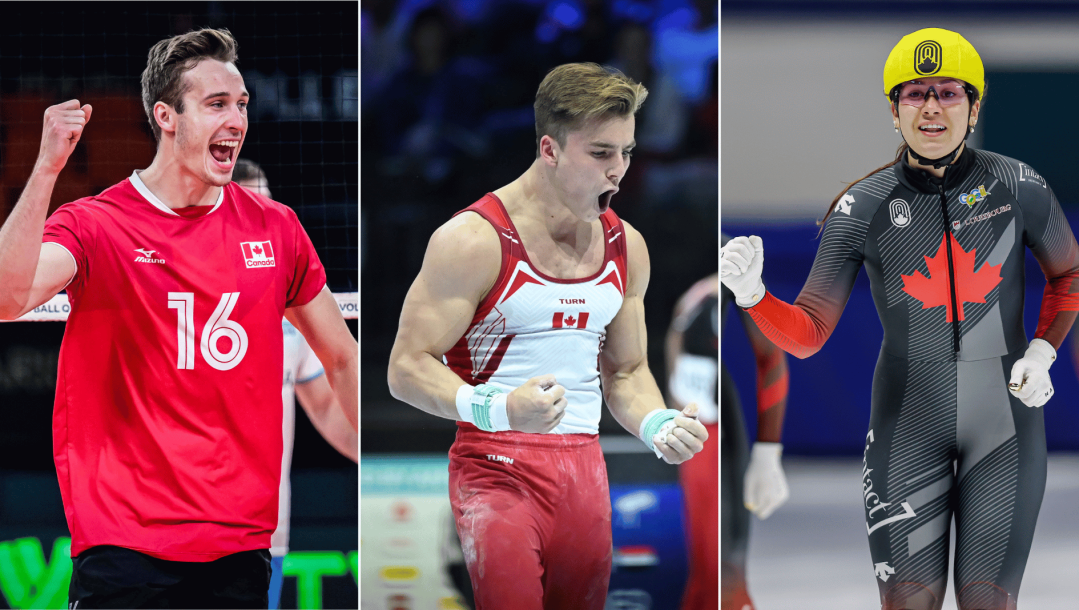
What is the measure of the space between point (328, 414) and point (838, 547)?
225 centimetres

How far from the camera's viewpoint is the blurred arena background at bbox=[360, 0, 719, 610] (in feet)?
14.5

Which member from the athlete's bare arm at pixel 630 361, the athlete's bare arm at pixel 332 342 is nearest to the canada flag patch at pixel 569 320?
the athlete's bare arm at pixel 630 361

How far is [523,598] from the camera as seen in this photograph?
3.23m

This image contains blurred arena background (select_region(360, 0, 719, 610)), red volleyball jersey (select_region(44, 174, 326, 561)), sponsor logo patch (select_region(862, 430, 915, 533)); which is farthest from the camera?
blurred arena background (select_region(360, 0, 719, 610))

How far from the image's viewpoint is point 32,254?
11.1ft

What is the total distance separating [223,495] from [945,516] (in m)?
2.52

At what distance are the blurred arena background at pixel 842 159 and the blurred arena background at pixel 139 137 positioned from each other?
1675 millimetres

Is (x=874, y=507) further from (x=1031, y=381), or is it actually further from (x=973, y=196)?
(x=973, y=196)

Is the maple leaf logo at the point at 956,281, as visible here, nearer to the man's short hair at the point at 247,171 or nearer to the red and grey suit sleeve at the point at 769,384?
the red and grey suit sleeve at the point at 769,384

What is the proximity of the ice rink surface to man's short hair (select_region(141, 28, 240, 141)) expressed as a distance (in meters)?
2.90

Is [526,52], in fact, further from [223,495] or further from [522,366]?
Result: [223,495]

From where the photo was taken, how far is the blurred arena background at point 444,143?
14.5ft

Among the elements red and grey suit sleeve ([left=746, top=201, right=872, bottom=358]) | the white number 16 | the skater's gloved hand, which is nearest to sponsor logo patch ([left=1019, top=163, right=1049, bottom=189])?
red and grey suit sleeve ([left=746, top=201, right=872, bottom=358])

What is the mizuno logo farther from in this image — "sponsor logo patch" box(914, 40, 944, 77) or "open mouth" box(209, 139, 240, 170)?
"sponsor logo patch" box(914, 40, 944, 77)
